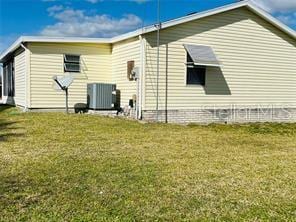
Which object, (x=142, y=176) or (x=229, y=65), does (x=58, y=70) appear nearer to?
(x=229, y=65)

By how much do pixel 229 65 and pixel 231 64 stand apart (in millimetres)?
98

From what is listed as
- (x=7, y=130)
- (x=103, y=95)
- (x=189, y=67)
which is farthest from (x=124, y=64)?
(x=7, y=130)

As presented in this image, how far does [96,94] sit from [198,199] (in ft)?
34.2

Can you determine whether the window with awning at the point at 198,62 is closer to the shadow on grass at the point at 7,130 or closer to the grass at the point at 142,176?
the grass at the point at 142,176

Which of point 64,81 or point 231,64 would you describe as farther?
point 231,64

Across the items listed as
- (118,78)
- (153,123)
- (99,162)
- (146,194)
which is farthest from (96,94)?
(146,194)

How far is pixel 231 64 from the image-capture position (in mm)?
15562

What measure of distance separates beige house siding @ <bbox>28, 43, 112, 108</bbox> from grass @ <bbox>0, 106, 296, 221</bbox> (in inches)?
180

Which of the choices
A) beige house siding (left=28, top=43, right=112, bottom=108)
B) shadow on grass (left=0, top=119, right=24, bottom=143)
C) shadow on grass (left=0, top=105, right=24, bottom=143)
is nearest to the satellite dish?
beige house siding (left=28, top=43, right=112, bottom=108)

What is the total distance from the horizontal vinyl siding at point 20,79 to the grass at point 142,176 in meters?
5.54

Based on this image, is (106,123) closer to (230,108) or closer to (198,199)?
(230,108)

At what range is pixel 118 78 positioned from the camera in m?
15.9

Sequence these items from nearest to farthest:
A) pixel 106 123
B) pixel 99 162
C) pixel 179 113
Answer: pixel 99 162, pixel 106 123, pixel 179 113

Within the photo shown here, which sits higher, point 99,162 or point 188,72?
point 188,72
